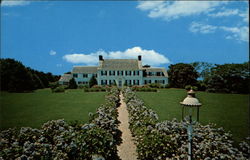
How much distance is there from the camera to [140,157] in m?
5.71

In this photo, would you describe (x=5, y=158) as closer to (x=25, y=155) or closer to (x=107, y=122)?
(x=25, y=155)

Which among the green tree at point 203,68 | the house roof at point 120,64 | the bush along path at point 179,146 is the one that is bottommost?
the bush along path at point 179,146

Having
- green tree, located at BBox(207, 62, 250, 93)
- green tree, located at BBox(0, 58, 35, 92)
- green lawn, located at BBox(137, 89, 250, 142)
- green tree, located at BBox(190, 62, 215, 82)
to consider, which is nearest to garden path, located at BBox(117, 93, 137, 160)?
green lawn, located at BBox(137, 89, 250, 142)

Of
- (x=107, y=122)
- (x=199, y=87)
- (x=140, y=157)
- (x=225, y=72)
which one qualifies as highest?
(x=225, y=72)

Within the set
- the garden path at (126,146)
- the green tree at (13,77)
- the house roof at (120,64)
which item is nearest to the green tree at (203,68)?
the garden path at (126,146)

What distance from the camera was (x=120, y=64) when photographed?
38281 mm

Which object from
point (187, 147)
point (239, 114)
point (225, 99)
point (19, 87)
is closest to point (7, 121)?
point (187, 147)

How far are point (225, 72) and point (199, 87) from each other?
116 inches

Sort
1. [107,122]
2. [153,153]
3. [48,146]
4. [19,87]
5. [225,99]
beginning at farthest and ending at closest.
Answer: [19,87]
[225,99]
[107,122]
[153,153]
[48,146]

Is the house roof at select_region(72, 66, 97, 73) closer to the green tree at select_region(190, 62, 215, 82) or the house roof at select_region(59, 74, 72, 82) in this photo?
the house roof at select_region(59, 74, 72, 82)

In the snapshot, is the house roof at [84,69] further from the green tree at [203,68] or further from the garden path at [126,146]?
the garden path at [126,146]

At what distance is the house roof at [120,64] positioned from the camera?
37.5 m

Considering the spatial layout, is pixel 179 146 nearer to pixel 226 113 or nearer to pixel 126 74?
pixel 226 113

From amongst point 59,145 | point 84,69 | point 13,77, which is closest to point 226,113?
point 59,145
